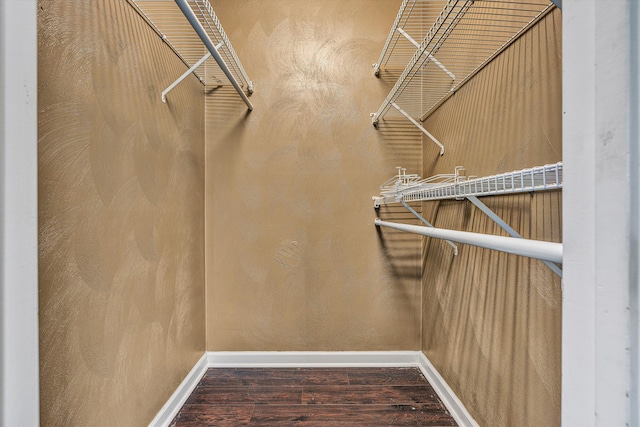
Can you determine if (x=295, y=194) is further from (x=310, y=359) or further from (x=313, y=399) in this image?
(x=313, y=399)

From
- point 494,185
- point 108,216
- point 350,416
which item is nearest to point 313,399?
point 350,416

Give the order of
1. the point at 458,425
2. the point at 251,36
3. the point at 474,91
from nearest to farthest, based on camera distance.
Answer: the point at 474,91
the point at 458,425
the point at 251,36

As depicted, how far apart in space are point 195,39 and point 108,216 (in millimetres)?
964

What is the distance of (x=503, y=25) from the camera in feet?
3.29

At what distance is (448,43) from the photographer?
137 centimetres

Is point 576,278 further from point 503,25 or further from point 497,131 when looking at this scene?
point 503,25

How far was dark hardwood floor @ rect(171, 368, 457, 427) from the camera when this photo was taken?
4.46 feet

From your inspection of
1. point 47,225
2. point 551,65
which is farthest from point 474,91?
point 47,225

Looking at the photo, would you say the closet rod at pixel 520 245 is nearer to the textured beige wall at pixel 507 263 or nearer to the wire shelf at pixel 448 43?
the textured beige wall at pixel 507 263

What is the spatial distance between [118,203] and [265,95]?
3.50 ft

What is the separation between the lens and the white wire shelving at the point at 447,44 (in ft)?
2.98

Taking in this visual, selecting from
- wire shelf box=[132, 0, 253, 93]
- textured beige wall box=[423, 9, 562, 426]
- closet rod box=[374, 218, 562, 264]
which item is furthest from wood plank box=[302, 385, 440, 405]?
wire shelf box=[132, 0, 253, 93]

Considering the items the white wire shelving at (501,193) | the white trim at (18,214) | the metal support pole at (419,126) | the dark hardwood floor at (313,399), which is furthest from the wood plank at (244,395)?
the metal support pole at (419,126)

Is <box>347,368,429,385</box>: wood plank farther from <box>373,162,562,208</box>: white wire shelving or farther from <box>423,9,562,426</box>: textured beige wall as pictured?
<box>373,162,562,208</box>: white wire shelving
